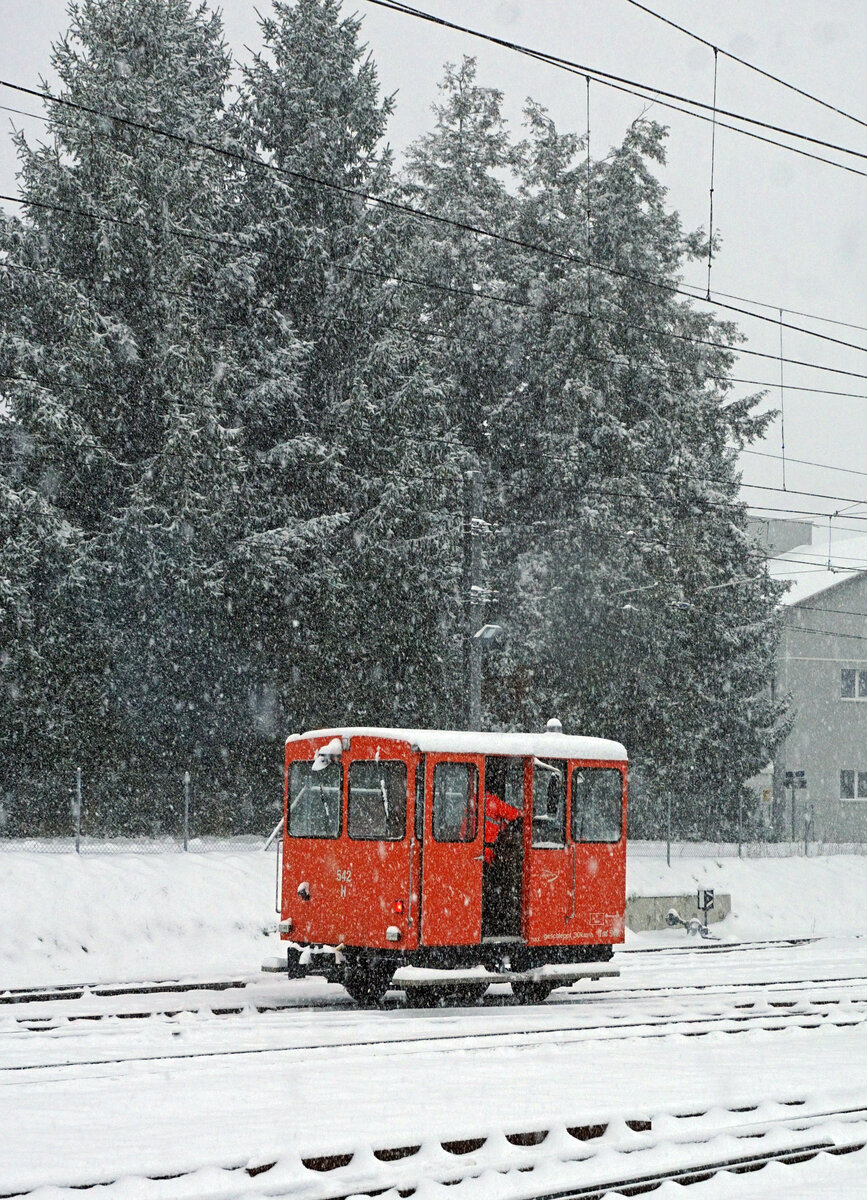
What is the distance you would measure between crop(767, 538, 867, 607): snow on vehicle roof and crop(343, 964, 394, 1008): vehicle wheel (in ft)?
126

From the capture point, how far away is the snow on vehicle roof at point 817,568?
56.5 meters

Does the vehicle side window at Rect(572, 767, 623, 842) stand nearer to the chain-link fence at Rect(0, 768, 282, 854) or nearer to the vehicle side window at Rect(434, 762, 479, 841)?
the vehicle side window at Rect(434, 762, 479, 841)

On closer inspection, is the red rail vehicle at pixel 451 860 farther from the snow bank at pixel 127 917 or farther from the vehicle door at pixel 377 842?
the snow bank at pixel 127 917

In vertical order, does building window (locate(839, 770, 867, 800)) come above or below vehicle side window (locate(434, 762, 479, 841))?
above

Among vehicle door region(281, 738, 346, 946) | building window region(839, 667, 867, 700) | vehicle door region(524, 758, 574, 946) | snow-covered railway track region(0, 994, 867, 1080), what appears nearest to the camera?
snow-covered railway track region(0, 994, 867, 1080)

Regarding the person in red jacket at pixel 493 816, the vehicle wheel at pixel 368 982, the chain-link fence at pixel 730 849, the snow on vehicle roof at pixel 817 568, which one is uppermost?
the snow on vehicle roof at pixel 817 568

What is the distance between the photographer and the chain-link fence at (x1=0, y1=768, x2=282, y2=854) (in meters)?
29.6

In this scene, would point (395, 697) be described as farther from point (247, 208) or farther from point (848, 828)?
point (848, 828)

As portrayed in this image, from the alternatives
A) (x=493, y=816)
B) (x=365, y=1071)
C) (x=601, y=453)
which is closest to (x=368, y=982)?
(x=493, y=816)

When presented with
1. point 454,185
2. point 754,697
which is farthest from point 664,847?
point 454,185

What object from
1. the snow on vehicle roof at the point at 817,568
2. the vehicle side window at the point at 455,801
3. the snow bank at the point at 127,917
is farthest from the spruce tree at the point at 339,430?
the snow on vehicle roof at the point at 817,568

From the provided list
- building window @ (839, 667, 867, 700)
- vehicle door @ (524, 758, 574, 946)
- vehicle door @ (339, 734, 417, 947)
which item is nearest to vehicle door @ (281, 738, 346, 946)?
vehicle door @ (339, 734, 417, 947)

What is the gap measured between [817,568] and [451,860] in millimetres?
47389

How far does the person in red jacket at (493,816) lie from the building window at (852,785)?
137ft
